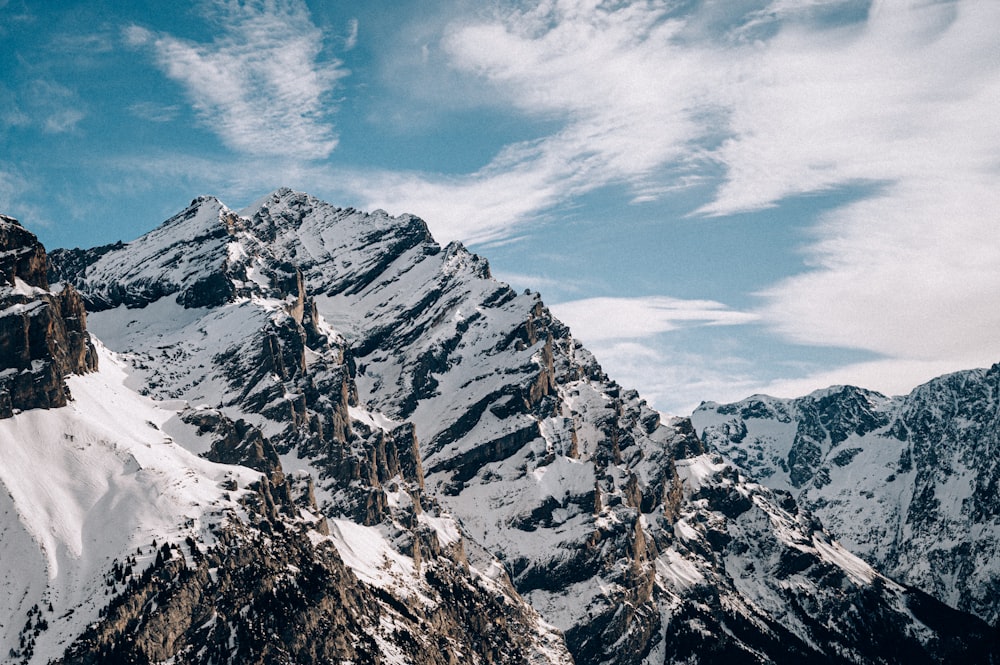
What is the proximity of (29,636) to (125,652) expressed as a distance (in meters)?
16.4

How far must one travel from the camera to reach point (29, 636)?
198875 millimetres

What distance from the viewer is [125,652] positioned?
648ft
